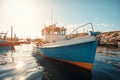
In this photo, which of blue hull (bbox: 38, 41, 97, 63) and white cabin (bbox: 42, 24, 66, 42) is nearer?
blue hull (bbox: 38, 41, 97, 63)

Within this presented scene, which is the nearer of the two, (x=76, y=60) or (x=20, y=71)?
(x=20, y=71)

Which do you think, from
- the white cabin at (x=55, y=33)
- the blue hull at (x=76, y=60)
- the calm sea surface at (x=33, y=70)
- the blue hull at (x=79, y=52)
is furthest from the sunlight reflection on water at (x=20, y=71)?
the white cabin at (x=55, y=33)

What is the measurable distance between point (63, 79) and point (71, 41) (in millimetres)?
3528

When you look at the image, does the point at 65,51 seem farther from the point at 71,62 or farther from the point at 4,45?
the point at 4,45

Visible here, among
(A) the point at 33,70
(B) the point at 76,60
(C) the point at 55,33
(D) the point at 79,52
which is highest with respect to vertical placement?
(C) the point at 55,33

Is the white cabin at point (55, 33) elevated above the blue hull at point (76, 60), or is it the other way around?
the white cabin at point (55, 33)

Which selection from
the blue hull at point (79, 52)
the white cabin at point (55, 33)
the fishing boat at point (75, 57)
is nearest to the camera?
the fishing boat at point (75, 57)

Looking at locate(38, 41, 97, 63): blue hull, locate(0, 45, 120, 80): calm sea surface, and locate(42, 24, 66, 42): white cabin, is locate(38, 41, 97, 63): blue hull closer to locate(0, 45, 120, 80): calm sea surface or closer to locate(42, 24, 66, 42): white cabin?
locate(0, 45, 120, 80): calm sea surface

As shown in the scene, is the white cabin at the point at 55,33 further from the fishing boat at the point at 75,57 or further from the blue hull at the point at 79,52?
the blue hull at the point at 79,52

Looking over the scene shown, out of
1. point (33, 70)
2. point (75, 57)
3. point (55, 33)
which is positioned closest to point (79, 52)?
point (75, 57)

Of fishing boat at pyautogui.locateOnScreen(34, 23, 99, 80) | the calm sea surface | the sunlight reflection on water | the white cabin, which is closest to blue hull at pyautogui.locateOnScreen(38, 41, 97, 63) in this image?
fishing boat at pyautogui.locateOnScreen(34, 23, 99, 80)

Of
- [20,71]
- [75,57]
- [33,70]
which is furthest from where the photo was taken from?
[33,70]

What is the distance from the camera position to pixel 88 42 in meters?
10.1

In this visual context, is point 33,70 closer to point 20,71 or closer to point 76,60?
point 20,71
